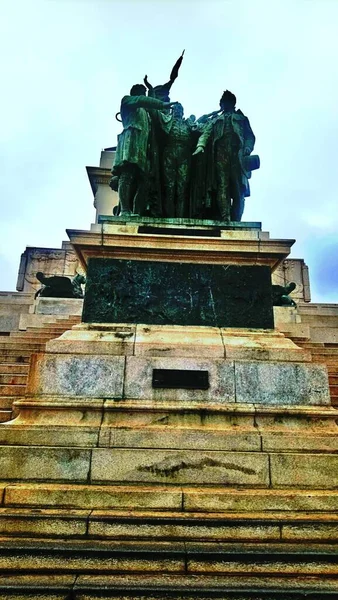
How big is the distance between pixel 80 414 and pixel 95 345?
0.90m

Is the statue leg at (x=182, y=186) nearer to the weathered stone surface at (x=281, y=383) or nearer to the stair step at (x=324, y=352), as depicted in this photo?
the stair step at (x=324, y=352)

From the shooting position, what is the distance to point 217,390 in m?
5.49

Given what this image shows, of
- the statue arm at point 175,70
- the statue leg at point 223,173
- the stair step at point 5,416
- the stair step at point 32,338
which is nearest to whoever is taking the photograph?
the stair step at point 5,416

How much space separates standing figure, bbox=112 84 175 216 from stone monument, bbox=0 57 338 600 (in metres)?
0.03

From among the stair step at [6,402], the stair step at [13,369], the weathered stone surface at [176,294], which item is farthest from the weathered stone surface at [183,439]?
the stair step at [13,369]

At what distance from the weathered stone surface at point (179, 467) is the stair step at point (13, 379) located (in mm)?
2981

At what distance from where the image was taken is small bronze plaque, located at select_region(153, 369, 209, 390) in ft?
17.9

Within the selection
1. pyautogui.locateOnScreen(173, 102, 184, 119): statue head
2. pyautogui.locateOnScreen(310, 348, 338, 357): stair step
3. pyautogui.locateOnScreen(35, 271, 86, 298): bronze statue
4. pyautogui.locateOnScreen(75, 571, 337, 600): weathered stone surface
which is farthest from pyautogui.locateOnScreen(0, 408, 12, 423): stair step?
pyautogui.locateOnScreen(35, 271, 86, 298): bronze statue

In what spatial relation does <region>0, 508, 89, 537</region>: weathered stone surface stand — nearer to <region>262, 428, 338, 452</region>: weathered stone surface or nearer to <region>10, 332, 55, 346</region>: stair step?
<region>262, 428, 338, 452</region>: weathered stone surface

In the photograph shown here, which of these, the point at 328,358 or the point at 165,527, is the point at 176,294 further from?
the point at 328,358

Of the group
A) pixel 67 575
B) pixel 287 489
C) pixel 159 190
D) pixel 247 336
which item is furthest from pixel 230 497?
pixel 159 190

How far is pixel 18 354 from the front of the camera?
27.9 ft

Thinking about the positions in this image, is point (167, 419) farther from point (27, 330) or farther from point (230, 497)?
point (27, 330)

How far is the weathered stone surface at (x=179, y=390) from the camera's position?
214 inches
